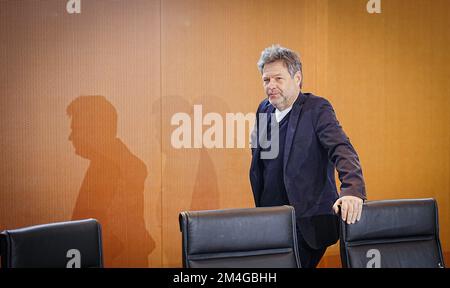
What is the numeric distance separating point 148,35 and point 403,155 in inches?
102

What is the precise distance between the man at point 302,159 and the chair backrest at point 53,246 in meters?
1.21

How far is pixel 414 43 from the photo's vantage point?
480 cm

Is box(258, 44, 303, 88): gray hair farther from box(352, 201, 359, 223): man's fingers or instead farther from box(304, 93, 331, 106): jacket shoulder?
box(352, 201, 359, 223): man's fingers

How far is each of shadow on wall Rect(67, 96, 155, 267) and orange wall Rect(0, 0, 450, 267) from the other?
0.02 metres

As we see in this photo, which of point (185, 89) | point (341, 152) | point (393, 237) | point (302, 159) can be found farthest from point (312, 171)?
point (185, 89)

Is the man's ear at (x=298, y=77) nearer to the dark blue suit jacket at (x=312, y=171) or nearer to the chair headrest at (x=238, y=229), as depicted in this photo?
the dark blue suit jacket at (x=312, y=171)

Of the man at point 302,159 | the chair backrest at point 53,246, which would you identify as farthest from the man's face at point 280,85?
the chair backrest at point 53,246

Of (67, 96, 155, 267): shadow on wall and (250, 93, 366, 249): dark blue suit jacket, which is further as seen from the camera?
(67, 96, 155, 267): shadow on wall

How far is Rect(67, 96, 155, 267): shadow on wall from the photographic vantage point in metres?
4.22

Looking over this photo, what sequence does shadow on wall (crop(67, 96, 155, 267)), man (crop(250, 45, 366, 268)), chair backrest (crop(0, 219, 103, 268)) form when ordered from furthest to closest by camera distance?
1. shadow on wall (crop(67, 96, 155, 267))
2. man (crop(250, 45, 366, 268))
3. chair backrest (crop(0, 219, 103, 268))

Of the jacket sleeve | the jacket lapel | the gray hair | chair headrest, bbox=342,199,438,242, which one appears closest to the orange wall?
the gray hair
